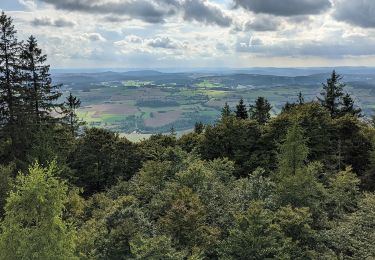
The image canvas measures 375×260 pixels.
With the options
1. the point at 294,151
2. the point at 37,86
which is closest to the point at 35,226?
the point at 294,151

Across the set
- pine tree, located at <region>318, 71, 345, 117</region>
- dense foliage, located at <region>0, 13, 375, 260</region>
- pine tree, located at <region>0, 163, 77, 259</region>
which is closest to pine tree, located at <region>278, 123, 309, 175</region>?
dense foliage, located at <region>0, 13, 375, 260</region>

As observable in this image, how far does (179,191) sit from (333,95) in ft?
148

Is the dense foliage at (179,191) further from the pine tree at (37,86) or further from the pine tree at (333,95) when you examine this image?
the pine tree at (333,95)

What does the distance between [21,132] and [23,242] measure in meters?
22.3

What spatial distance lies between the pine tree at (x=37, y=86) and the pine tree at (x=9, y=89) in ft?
5.97

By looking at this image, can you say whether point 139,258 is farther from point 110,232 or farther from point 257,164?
point 257,164

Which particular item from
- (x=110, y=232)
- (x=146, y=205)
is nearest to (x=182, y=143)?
(x=146, y=205)

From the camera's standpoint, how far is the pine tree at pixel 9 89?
37406 millimetres

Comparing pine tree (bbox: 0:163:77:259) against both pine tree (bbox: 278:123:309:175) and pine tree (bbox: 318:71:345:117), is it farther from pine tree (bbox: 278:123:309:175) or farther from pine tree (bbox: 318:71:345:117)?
pine tree (bbox: 318:71:345:117)

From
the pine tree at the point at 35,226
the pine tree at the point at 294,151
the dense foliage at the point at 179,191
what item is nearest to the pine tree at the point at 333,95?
the dense foliage at the point at 179,191

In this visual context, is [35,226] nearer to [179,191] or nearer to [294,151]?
[179,191]

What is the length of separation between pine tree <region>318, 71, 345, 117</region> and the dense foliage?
47.4 feet

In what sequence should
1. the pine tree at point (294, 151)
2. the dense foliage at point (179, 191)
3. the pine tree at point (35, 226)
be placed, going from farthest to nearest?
the pine tree at point (294, 151) < the dense foliage at point (179, 191) < the pine tree at point (35, 226)

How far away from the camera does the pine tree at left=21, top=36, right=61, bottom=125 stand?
4112 centimetres
